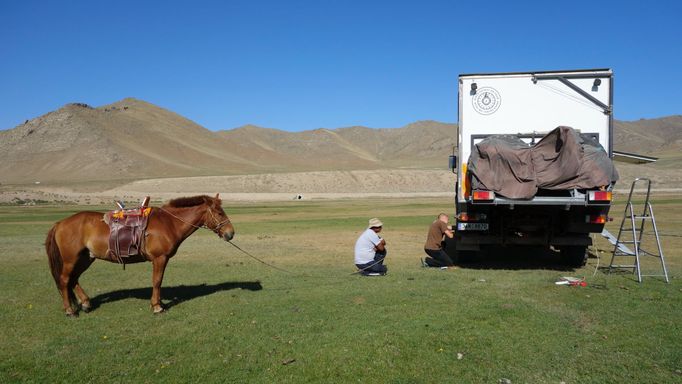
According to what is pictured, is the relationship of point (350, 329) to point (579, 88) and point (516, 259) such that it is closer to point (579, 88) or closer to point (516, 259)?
point (579, 88)

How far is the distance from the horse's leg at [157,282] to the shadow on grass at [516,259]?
796 centimetres

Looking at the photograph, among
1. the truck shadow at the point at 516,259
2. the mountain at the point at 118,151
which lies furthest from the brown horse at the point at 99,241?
the mountain at the point at 118,151

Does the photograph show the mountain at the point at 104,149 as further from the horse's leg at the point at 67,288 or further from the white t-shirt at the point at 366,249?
the horse's leg at the point at 67,288

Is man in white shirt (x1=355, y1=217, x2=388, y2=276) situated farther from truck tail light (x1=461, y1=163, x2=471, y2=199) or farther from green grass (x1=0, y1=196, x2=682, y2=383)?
truck tail light (x1=461, y1=163, x2=471, y2=199)

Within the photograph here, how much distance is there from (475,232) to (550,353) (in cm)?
709

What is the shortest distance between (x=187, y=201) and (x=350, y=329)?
4.20 metres

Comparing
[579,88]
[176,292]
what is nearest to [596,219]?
[579,88]

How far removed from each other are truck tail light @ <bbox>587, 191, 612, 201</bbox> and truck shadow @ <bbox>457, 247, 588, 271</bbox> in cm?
256

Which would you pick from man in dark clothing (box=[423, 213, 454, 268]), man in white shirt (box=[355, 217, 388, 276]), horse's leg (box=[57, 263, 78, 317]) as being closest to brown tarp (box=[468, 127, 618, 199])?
man in dark clothing (box=[423, 213, 454, 268])

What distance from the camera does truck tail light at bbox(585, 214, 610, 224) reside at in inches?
483

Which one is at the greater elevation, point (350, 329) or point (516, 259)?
point (350, 329)

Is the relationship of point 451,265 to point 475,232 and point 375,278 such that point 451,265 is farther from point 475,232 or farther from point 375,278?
point 375,278

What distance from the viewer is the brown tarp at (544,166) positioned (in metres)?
11.6

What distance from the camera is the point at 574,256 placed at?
13656mm
